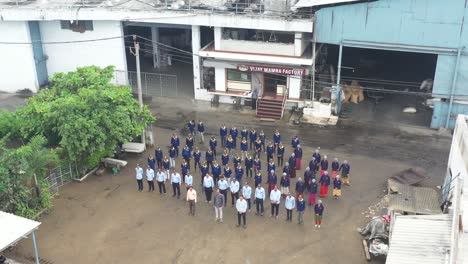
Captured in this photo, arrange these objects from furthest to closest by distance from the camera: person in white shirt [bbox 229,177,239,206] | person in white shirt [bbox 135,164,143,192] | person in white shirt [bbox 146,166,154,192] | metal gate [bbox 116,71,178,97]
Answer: metal gate [bbox 116,71,178,97] → person in white shirt [bbox 135,164,143,192] → person in white shirt [bbox 146,166,154,192] → person in white shirt [bbox 229,177,239,206]

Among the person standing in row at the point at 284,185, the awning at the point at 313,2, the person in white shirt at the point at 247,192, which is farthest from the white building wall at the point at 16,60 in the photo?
the person standing in row at the point at 284,185

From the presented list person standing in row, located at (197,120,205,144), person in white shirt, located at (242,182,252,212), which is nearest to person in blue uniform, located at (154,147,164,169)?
person standing in row, located at (197,120,205,144)

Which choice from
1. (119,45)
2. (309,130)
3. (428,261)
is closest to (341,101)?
(309,130)

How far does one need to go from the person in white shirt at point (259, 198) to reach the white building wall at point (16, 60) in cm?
1870

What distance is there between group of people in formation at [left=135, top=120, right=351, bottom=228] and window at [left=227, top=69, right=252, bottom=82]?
5286 mm

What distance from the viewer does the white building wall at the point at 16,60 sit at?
30750 mm

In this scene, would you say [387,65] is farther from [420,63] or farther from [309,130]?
[309,130]

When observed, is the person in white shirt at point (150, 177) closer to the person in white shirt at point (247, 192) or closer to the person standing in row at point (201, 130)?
the person in white shirt at point (247, 192)

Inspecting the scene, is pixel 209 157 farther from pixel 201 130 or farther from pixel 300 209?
pixel 300 209

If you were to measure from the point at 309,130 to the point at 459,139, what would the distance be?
9527mm

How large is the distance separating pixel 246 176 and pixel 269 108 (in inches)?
270

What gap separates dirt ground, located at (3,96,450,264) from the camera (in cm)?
1759

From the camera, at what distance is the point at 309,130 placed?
87.8 feet

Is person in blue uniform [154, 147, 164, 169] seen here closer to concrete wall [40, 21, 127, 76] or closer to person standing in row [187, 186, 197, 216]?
person standing in row [187, 186, 197, 216]
